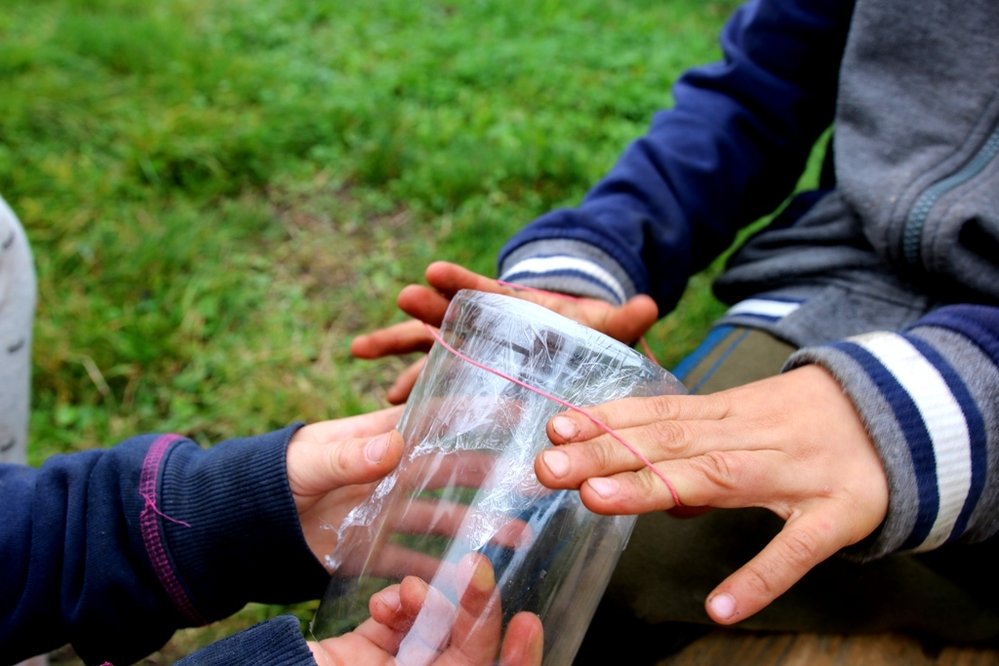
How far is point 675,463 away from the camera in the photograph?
82cm

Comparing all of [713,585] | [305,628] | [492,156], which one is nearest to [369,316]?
[492,156]

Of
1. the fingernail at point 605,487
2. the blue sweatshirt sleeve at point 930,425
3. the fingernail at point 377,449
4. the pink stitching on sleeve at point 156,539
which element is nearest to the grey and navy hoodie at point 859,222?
the blue sweatshirt sleeve at point 930,425

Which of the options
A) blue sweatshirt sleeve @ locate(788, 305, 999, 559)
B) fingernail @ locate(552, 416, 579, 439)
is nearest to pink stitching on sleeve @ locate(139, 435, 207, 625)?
fingernail @ locate(552, 416, 579, 439)

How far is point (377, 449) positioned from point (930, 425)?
594mm

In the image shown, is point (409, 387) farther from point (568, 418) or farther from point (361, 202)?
point (361, 202)

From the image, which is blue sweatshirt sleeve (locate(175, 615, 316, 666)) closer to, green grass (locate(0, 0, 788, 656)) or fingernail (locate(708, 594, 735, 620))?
fingernail (locate(708, 594, 735, 620))

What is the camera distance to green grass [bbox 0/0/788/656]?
6.31 ft

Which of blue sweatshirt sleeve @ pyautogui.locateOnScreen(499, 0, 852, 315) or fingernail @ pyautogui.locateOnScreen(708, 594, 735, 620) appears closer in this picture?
fingernail @ pyautogui.locateOnScreen(708, 594, 735, 620)

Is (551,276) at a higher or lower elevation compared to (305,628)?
higher

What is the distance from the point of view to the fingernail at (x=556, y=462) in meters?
0.76

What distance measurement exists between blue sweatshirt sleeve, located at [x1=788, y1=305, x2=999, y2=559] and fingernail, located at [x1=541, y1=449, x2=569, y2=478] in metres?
0.37

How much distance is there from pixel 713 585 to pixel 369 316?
126cm

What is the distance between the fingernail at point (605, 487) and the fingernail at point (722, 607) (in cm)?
15

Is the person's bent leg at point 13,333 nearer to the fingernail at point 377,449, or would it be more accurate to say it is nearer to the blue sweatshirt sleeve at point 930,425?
the fingernail at point 377,449
